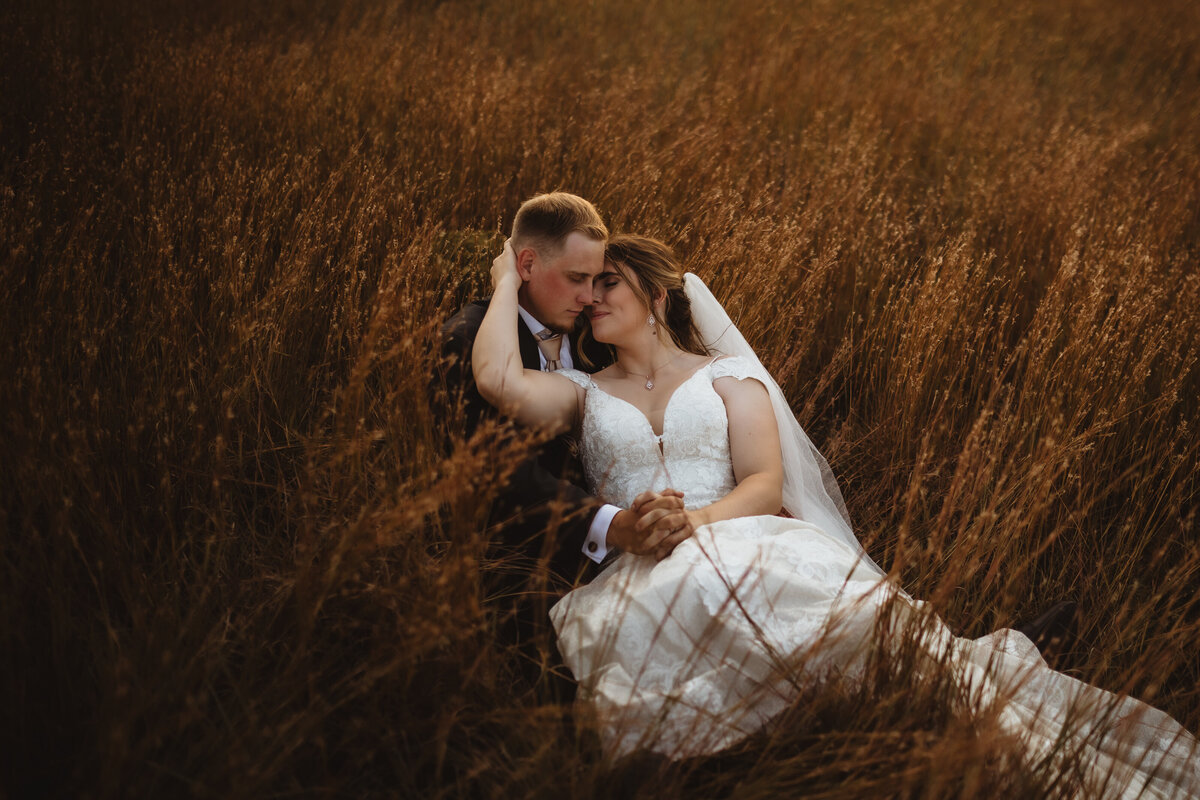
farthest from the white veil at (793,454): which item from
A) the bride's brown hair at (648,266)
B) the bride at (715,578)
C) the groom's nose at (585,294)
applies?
the groom's nose at (585,294)

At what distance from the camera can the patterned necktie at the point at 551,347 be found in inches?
121

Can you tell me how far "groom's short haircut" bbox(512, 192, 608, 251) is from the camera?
2.83m

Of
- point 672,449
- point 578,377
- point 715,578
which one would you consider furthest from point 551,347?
point 715,578

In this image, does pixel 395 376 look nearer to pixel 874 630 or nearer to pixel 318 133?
pixel 874 630

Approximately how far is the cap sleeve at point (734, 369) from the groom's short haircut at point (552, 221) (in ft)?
2.20

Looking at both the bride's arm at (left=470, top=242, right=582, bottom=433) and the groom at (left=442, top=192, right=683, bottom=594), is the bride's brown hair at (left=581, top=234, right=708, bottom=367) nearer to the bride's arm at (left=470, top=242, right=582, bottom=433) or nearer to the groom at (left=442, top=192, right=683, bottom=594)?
the groom at (left=442, top=192, right=683, bottom=594)

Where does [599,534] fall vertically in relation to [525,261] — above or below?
below

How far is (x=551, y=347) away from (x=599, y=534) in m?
0.94

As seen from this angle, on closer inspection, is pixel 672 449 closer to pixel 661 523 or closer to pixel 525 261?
pixel 661 523

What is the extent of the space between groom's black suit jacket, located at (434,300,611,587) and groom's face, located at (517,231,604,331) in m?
0.13

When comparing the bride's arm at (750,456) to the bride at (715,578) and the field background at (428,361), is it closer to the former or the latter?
the bride at (715,578)

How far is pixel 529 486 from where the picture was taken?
2.43m

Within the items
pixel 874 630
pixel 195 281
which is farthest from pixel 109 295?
pixel 874 630

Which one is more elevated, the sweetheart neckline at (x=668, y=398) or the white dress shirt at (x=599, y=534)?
the sweetheart neckline at (x=668, y=398)
